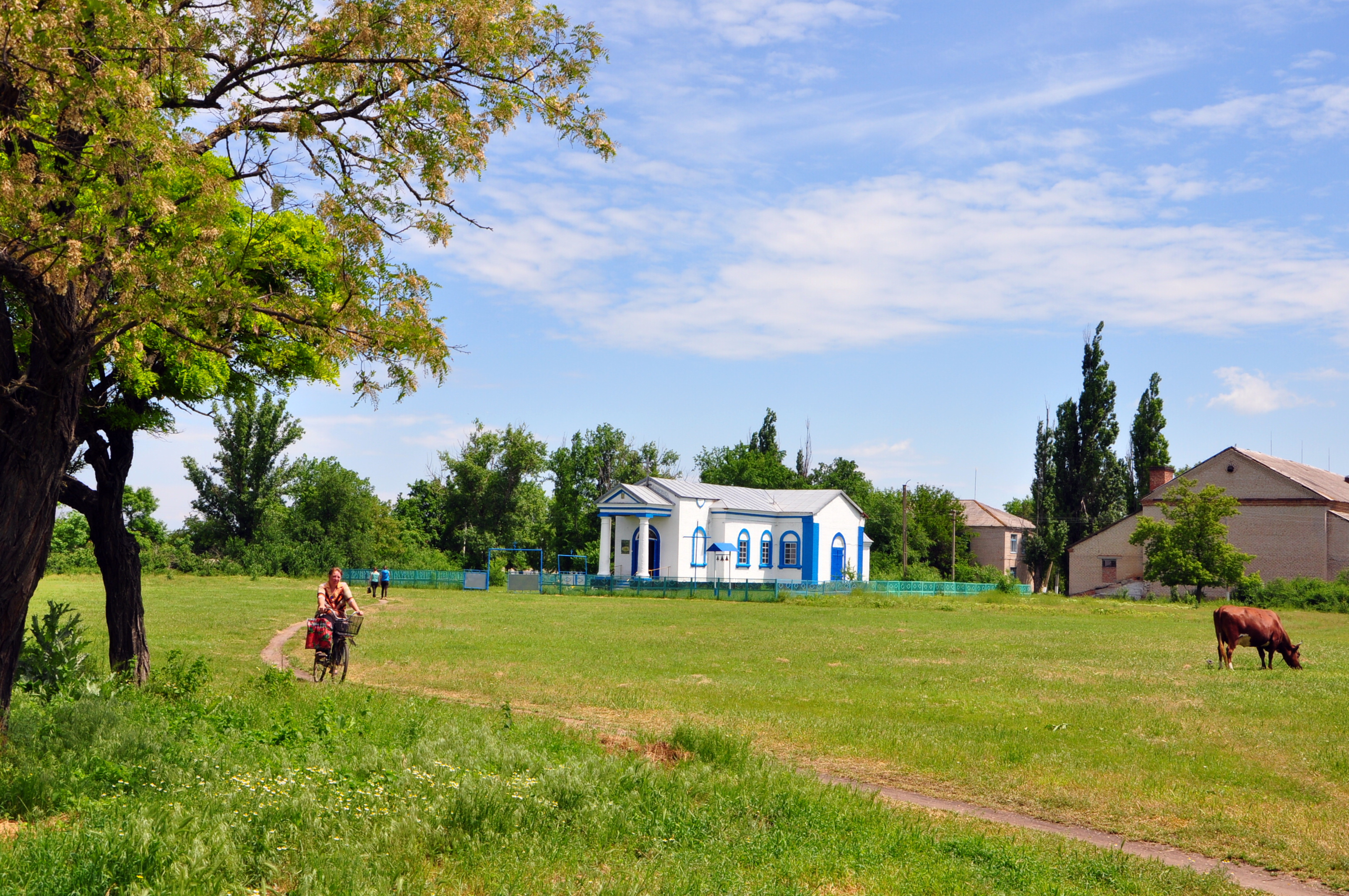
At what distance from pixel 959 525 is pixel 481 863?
9091 cm

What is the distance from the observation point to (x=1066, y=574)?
234ft

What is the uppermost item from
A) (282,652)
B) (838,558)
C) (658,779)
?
(838,558)

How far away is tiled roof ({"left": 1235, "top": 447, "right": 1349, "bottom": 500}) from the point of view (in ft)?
193

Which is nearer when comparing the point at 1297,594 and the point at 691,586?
the point at 1297,594

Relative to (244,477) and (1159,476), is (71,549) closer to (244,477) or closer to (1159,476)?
(244,477)

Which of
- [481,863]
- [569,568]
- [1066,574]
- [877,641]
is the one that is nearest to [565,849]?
[481,863]

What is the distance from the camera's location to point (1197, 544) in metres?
53.6

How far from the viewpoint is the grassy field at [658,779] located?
21.0ft

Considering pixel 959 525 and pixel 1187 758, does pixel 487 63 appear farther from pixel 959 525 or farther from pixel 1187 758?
pixel 959 525

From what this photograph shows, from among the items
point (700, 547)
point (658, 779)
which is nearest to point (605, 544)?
point (700, 547)

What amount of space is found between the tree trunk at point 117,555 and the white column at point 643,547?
47.3 meters

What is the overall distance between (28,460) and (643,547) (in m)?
52.9

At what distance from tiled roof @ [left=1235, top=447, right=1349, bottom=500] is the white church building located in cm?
2471

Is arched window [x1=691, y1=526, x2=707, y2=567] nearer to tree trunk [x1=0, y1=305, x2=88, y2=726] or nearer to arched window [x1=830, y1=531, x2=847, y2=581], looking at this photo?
arched window [x1=830, y1=531, x2=847, y2=581]
